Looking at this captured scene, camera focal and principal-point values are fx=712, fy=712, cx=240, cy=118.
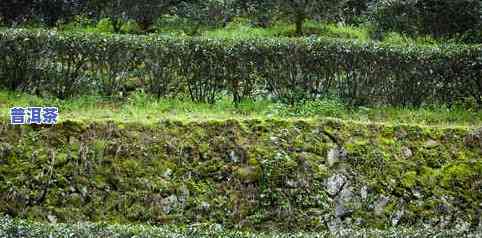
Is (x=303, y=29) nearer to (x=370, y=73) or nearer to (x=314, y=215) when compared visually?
(x=370, y=73)

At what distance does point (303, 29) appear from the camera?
13617mm

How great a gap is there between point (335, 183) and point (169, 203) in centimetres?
193

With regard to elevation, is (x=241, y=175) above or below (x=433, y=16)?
below

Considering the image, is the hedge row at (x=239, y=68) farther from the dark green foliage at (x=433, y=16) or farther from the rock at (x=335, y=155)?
the dark green foliage at (x=433, y=16)

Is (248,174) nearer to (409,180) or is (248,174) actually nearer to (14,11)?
(409,180)

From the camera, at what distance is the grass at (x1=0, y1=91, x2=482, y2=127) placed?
30.4 feet

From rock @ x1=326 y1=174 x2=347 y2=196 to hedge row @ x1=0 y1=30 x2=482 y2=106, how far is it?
81.4 inches

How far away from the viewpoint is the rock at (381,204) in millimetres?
8207

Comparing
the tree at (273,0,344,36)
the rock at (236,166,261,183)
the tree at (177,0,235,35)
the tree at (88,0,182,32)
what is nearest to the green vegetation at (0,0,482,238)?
the rock at (236,166,261,183)

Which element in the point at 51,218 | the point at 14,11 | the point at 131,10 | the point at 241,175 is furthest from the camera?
the point at 14,11

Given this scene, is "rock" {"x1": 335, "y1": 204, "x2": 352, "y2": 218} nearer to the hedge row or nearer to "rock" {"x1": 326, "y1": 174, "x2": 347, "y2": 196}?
"rock" {"x1": 326, "y1": 174, "x2": 347, "y2": 196}

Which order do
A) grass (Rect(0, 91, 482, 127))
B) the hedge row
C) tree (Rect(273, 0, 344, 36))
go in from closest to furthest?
grass (Rect(0, 91, 482, 127)), the hedge row, tree (Rect(273, 0, 344, 36))

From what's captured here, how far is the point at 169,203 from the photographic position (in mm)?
7781

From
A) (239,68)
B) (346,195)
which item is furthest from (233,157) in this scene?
(239,68)
